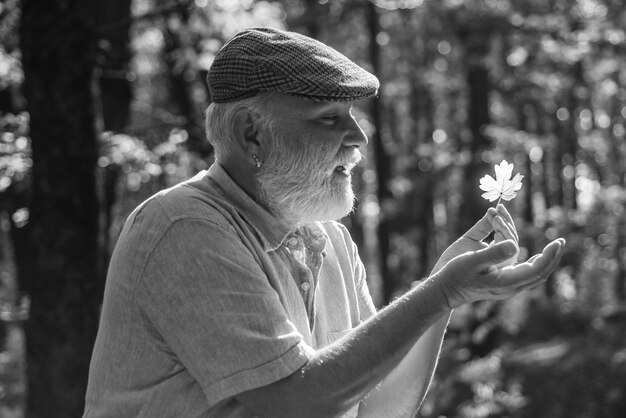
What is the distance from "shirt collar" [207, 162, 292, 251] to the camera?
2125 mm

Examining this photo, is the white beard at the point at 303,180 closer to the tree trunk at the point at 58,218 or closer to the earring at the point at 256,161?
the earring at the point at 256,161

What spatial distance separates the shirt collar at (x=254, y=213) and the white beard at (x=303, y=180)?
0.04m

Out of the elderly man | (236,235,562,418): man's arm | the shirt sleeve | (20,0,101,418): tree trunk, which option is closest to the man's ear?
the elderly man

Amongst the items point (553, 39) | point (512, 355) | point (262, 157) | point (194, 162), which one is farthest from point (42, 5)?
point (512, 355)

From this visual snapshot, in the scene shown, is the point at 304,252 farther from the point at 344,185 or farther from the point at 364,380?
the point at 364,380

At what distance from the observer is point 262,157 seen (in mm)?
2146

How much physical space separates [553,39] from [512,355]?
832cm

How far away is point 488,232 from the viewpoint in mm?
2258

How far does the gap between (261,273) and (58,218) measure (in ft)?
7.96

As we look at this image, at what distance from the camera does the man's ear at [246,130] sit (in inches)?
83.3

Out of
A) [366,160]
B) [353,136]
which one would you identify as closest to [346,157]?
[353,136]

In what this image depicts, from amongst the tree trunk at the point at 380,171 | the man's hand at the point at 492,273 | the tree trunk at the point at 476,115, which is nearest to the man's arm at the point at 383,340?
the man's hand at the point at 492,273

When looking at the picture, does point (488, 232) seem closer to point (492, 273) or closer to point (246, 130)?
point (492, 273)

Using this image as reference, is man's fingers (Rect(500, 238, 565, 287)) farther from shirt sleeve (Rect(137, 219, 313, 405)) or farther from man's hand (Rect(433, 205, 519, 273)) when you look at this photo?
shirt sleeve (Rect(137, 219, 313, 405))
